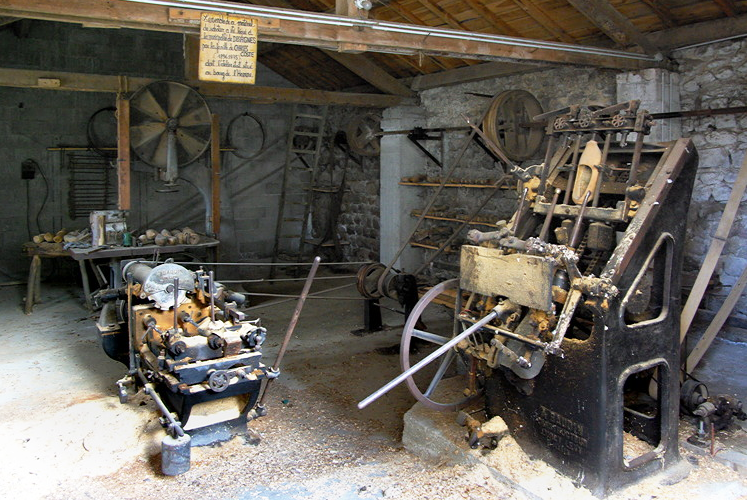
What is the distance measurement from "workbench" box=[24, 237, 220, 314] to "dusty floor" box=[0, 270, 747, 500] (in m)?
0.97

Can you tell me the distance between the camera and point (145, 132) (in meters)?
7.91

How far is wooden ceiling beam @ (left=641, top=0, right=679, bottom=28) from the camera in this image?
5.37 meters

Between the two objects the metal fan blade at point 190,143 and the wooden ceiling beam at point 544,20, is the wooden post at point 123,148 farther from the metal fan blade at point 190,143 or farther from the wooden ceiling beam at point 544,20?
the wooden ceiling beam at point 544,20

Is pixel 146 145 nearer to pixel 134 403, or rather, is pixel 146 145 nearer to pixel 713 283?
pixel 134 403

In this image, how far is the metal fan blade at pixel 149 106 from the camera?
7.67 meters

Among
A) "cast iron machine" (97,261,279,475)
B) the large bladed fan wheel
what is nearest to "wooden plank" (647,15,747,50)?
"cast iron machine" (97,261,279,475)

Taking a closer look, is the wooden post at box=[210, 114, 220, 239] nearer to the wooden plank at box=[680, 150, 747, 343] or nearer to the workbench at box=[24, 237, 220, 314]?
the workbench at box=[24, 237, 220, 314]

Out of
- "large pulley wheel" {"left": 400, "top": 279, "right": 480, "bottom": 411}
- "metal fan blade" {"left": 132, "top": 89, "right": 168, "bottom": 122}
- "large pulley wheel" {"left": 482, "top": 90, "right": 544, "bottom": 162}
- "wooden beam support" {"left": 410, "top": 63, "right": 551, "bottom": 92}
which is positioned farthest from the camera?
"metal fan blade" {"left": 132, "top": 89, "right": 168, "bottom": 122}

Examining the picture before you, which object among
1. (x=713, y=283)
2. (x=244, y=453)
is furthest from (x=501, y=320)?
(x=713, y=283)

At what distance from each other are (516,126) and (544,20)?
3.82 feet

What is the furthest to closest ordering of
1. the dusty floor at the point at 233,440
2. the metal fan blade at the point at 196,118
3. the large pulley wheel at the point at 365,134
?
the large pulley wheel at the point at 365,134 < the metal fan blade at the point at 196,118 < the dusty floor at the point at 233,440

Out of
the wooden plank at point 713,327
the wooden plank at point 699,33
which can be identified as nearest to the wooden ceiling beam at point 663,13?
the wooden plank at point 699,33

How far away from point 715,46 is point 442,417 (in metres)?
4.12

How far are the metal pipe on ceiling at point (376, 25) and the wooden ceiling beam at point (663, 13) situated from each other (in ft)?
0.99
